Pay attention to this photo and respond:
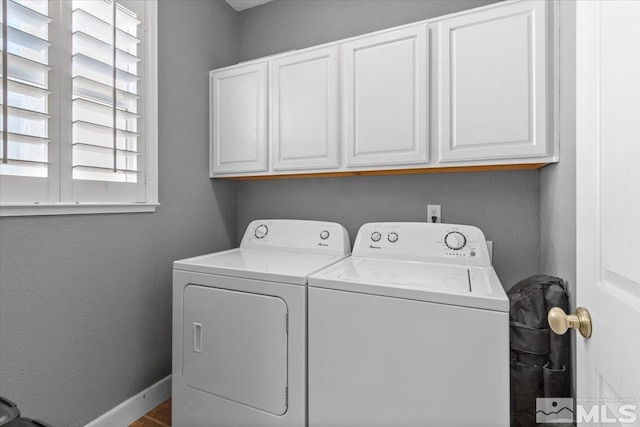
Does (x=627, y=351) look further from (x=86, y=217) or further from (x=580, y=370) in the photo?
(x=86, y=217)

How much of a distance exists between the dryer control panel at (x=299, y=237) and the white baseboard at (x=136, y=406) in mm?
961

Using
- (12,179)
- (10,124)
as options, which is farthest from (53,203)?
(10,124)

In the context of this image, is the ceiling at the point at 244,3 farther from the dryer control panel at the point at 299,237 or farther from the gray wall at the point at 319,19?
the dryer control panel at the point at 299,237

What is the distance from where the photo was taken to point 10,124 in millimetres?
1238

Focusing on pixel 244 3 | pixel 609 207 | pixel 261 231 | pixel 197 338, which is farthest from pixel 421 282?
pixel 244 3

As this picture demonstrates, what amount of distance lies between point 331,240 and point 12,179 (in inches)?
57.6

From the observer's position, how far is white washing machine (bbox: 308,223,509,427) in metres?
1.07

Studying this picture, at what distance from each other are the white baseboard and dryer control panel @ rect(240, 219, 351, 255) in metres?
0.96

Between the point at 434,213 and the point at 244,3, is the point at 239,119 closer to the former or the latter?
the point at 244,3

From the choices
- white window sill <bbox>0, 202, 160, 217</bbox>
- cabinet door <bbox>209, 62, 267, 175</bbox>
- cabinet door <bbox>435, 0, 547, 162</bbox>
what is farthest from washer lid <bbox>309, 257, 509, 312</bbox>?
white window sill <bbox>0, 202, 160, 217</bbox>

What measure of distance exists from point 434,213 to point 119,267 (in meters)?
1.77

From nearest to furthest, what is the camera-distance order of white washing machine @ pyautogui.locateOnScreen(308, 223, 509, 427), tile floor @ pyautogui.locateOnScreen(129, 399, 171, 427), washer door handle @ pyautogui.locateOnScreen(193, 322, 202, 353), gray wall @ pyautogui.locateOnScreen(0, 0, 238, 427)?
white washing machine @ pyautogui.locateOnScreen(308, 223, 509, 427)
gray wall @ pyautogui.locateOnScreen(0, 0, 238, 427)
washer door handle @ pyautogui.locateOnScreen(193, 322, 202, 353)
tile floor @ pyautogui.locateOnScreen(129, 399, 171, 427)

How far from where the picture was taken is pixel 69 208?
1444 millimetres

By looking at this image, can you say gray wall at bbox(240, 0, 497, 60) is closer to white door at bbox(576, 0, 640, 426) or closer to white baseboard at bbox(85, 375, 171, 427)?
white door at bbox(576, 0, 640, 426)
